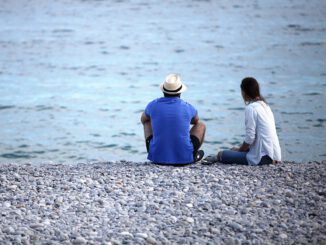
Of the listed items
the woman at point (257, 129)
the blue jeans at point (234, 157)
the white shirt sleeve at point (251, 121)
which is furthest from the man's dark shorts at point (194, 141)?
the white shirt sleeve at point (251, 121)

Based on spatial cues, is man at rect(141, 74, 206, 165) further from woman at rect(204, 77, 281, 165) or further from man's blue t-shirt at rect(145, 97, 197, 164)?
woman at rect(204, 77, 281, 165)

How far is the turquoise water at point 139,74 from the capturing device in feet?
67.8

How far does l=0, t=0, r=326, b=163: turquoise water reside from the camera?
2066 centimetres

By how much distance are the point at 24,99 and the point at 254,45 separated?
15.9m

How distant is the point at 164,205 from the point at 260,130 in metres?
2.59

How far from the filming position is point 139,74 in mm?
31828

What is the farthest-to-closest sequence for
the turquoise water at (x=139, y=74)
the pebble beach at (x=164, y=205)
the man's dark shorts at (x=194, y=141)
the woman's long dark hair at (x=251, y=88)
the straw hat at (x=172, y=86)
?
the turquoise water at (x=139, y=74) → the man's dark shorts at (x=194, y=141) → the straw hat at (x=172, y=86) → the woman's long dark hair at (x=251, y=88) → the pebble beach at (x=164, y=205)

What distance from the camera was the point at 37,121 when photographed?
23.3 m

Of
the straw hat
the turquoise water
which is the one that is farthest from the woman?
the turquoise water

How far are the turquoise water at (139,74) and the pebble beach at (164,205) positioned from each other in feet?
25.6

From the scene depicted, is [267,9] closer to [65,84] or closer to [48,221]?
[65,84]

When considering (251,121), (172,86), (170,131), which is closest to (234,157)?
(251,121)

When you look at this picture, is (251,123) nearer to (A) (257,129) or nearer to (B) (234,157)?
(A) (257,129)

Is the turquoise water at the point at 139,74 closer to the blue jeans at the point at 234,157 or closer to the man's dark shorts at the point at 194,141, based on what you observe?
the blue jeans at the point at 234,157
